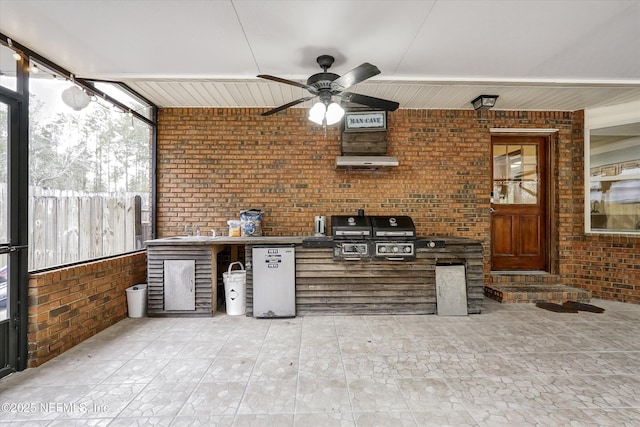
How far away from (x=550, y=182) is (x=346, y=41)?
4233 millimetres

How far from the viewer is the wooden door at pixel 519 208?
486cm

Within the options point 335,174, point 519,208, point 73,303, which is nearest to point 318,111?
point 335,174

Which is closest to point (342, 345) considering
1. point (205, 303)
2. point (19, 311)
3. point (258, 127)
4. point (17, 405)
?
point (205, 303)

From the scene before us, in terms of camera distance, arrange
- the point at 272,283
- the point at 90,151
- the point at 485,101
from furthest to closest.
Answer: the point at 485,101, the point at 272,283, the point at 90,151

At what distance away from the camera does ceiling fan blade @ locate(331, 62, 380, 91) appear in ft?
7.58

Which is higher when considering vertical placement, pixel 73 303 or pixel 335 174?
pixel 335 174

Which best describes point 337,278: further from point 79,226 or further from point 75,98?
point 75,98

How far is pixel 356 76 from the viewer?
8.08ft

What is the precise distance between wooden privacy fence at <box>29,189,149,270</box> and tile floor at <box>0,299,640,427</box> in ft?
3.12

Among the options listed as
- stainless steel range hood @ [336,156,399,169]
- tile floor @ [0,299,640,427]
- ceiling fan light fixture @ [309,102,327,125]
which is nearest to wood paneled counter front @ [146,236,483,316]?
tile floor @ [0,299,640,427]

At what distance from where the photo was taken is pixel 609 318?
3621 mm

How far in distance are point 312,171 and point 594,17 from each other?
132 inches

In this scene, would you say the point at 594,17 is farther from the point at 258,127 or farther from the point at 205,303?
the point at 205,303

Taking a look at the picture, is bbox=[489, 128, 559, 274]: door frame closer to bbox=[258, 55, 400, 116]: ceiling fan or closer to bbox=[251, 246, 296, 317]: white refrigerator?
bbox=[258, 55, 400, 116]: ceiling fan
